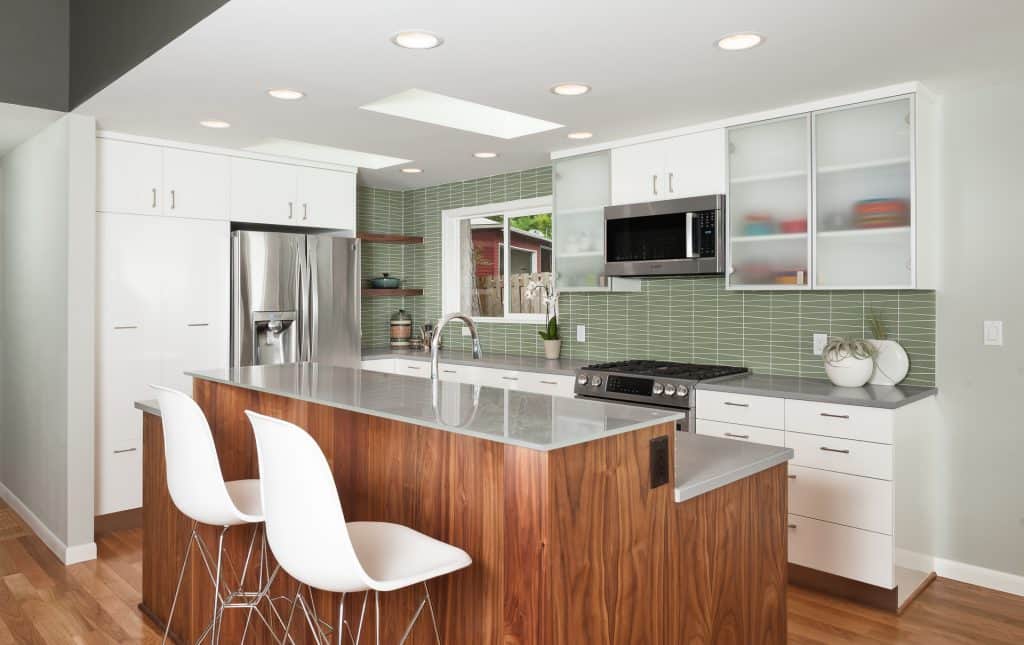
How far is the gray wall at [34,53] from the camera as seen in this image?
11.9 ft

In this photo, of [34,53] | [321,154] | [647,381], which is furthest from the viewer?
[321,154]

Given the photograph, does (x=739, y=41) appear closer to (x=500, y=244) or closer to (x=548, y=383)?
(x=548, y=383)

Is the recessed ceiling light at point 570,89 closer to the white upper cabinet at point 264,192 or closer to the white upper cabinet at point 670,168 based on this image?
the white upper cabinet at point 670,168

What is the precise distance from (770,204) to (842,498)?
1441 millimetres

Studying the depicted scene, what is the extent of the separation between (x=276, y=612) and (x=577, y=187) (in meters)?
3.03

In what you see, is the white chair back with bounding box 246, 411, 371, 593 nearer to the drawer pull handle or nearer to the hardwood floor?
the hardwood floor

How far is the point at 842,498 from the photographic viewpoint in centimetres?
320

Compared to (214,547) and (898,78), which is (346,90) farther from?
(898,78)

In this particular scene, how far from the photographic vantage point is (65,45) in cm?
381

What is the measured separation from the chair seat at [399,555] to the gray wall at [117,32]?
163 cm

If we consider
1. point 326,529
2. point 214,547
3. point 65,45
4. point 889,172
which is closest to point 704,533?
point 326,529

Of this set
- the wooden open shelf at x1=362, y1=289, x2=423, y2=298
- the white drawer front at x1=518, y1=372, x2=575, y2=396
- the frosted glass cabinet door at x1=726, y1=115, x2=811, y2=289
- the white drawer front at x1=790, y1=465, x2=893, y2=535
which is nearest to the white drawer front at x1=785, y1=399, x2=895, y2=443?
the white drawer front at x1=790, y1=465, x2=893, y2=535

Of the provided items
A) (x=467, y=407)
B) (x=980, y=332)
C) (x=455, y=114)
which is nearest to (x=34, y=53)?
(x=455, y=114)

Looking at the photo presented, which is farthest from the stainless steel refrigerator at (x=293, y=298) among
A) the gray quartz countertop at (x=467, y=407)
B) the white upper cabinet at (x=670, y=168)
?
the white upper cabinet at (x=670, y=168)
